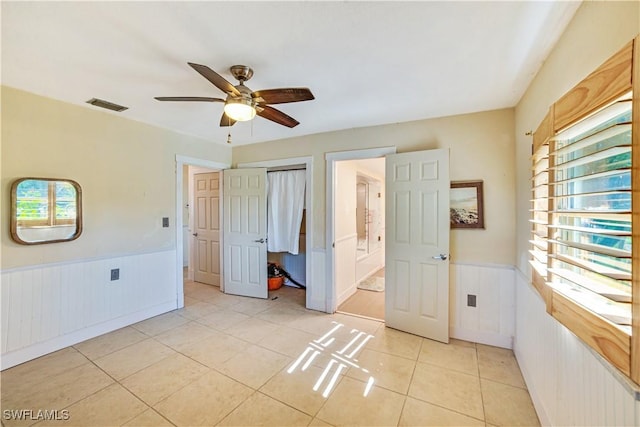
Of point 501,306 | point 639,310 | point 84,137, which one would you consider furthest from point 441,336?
point 84,137

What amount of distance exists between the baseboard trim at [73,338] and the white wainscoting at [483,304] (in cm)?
354

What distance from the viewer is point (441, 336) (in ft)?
8.87

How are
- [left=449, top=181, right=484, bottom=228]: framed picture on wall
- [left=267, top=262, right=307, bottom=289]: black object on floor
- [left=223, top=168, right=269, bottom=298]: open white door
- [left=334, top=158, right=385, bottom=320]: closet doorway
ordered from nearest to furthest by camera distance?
[left=449, top=181, right=484, bottom=228]: framed picture on wall, [left=334, top=158, right=385, bottom=320]: closet doorway, [left=223, top=168, right=269, bottom=298]: open white door, [left=267, top=262, right=307, bottom=289]: black object on floor

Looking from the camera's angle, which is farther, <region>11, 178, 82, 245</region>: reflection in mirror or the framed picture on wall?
the framed picture on wall

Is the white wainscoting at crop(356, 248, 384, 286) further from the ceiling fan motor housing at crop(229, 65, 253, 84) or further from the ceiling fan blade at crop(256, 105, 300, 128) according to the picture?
the ceiling fan motor housing at crop(229, 65, 253, 84)

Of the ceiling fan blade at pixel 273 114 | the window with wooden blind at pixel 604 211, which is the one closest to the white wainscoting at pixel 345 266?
the ceiling fan blade at pixel 273 114

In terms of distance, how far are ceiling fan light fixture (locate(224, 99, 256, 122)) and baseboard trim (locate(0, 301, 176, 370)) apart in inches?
108

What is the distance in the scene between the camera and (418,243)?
2.84 m

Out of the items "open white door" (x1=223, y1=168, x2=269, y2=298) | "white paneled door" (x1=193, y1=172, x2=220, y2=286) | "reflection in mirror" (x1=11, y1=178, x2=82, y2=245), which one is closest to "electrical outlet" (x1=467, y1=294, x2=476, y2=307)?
"open white door" (x1=223, y1=168, x2=269, y2=298)

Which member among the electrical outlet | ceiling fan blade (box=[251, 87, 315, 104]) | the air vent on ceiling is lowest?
the electrical outlet

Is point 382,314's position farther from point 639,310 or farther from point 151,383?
point 639,310

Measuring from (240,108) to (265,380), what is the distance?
6.84 ft

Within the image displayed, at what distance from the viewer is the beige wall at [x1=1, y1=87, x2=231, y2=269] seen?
7.50 ft

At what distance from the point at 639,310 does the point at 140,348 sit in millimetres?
3386
